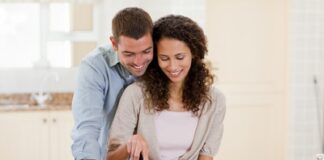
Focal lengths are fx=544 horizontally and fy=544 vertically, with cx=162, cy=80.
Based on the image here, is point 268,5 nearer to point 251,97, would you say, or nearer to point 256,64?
point 256,64

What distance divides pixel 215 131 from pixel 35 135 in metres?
2.50

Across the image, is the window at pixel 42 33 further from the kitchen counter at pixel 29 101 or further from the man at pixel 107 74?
the man at pixel 107 74

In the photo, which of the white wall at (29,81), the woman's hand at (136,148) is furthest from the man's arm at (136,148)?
the white wall at (29,81)

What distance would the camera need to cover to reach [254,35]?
4.79 m

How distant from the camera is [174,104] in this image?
2.00 meters

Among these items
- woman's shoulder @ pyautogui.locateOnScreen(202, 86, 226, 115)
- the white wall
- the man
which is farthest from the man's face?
the white wall

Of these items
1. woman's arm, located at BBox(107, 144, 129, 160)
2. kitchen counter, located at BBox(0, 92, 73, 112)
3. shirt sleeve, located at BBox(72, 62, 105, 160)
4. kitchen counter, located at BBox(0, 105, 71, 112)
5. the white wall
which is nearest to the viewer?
shirt sleeve, located at BBox(72, 62, 105, 160)

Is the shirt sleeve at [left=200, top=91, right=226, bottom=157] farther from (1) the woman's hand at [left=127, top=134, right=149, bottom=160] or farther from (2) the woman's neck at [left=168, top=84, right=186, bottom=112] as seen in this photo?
(1) the woman's hand at [left=127, top=134, right=149, bottom=160]

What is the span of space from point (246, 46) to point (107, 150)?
305 centimetres

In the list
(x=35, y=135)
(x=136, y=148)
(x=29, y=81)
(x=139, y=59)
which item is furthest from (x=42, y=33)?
(x=136, y=148)

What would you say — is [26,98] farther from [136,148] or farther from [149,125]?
[136,148]

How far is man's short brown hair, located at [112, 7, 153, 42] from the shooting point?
177 centimetres

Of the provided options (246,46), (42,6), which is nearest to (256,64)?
(246,46)

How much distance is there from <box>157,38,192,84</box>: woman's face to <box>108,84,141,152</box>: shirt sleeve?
0.50 ft
